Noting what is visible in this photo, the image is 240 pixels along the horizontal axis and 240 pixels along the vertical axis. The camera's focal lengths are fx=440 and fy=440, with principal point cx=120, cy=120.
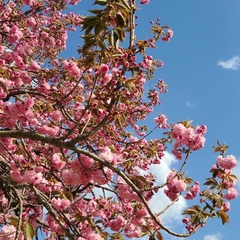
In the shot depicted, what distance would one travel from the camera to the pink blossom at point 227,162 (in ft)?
13.2

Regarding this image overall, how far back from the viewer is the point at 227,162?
159 inches

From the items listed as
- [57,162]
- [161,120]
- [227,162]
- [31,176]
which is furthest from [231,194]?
[161,120]

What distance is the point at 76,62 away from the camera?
185 inches

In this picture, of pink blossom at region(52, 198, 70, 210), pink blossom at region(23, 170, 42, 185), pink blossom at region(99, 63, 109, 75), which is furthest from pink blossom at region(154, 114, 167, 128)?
pink blossom at region(23, 170, 42, 185)

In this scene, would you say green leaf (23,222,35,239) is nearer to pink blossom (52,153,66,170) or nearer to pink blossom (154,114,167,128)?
pink blossom (52,153,66,170)

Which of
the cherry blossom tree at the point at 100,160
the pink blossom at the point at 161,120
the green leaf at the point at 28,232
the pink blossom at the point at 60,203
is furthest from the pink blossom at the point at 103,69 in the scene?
the pink blossom at the point at 161,120

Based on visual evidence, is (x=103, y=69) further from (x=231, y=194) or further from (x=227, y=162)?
(x=231, y=194)

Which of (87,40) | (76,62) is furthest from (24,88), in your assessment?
(87,40)

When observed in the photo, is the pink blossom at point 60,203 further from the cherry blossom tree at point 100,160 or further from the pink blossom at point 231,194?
the pink blossom at point 231,194

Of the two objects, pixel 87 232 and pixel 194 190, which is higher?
pixel 194 190

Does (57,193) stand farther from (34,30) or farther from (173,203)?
(34,30)

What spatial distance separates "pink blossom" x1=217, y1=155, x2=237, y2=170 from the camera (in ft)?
13.2

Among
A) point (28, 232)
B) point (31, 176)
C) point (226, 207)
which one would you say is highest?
point (226, 207)

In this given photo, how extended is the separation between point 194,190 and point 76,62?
72.5 inches
